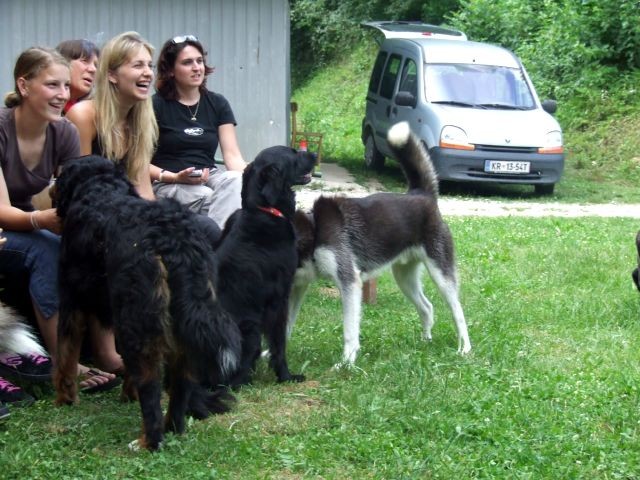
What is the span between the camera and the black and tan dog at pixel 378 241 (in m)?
6.14

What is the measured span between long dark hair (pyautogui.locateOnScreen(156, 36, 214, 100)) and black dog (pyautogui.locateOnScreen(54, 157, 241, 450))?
1.98 m

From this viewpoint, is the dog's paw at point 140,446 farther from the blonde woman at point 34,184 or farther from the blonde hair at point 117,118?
the blonde hair at point 117,118

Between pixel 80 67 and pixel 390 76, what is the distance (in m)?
11.3

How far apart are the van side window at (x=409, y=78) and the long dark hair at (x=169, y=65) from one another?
32.0 ft

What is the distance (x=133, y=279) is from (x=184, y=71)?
2533 millimetres

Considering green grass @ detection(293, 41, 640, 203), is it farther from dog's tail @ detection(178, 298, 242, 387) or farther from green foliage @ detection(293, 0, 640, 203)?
dog's tail @ detection(178, 298, 242, 387)

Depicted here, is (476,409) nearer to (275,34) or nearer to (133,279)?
(133,279)

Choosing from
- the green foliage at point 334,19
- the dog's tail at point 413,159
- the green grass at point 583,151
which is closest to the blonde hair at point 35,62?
the dog's tail at point 413,159

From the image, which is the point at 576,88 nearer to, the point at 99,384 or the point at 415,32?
the point at 415,32

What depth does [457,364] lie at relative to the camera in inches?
237

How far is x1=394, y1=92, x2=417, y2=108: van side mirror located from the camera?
15.8 metres

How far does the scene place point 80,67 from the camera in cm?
677

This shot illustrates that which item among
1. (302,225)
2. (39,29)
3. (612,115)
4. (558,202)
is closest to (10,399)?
(302,225)

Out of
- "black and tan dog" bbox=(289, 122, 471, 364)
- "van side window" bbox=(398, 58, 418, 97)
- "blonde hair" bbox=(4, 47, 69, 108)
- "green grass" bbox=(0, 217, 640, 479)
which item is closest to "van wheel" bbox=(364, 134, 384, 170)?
"van side window" bbox=(398, 58, 418, 97)
